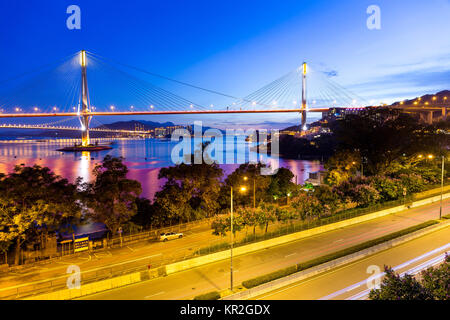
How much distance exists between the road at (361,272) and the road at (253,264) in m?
1.23

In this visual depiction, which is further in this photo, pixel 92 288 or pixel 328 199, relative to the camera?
pixel 328 199

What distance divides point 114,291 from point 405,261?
8578 mm

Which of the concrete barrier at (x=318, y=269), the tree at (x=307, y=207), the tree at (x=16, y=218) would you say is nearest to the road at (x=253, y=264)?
the concrete barrier at (x=318, y=269)

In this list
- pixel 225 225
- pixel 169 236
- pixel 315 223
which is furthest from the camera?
pixel 315 223

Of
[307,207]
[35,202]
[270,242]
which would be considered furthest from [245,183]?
[35,202]

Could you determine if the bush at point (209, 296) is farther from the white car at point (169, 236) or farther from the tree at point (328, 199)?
the tree at point (328, 199)

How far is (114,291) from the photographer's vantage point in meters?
8.00

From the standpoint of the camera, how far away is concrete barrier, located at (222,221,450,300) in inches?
295

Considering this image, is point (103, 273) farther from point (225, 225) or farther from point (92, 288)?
point (225, 225)

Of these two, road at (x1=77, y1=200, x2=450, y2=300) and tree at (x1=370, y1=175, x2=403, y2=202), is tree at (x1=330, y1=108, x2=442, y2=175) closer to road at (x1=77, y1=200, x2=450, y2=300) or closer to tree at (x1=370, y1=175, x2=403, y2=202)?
tree at (x1=370, y1=175, x2=403, y2=202)

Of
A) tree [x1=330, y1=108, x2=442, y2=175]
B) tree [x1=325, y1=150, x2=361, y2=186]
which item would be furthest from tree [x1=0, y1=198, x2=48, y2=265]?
tree [x1=330, y1=108, x2=442, y2=175]

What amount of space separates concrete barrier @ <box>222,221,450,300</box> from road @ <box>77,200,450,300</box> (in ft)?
2.90

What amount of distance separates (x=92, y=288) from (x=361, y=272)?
7387mm

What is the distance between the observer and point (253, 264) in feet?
31.4
